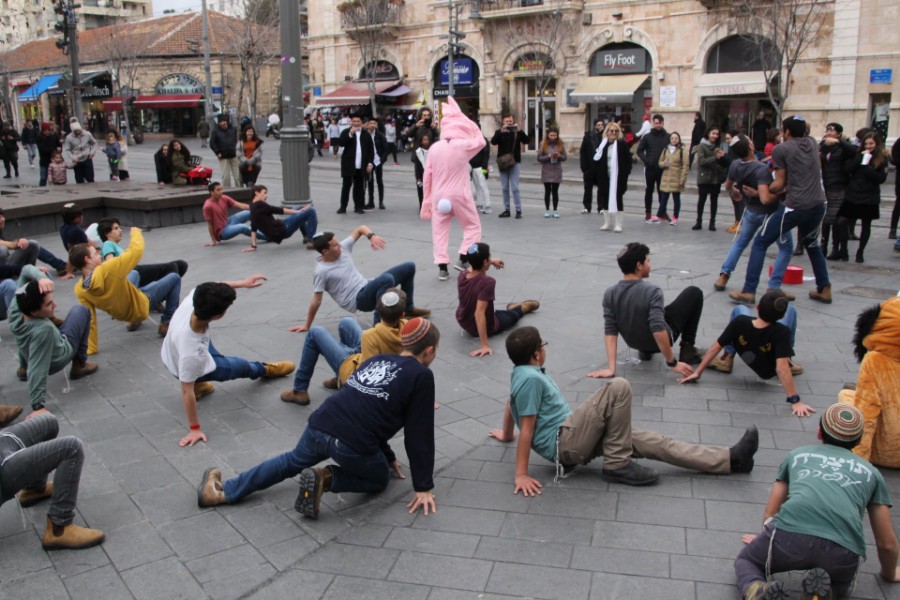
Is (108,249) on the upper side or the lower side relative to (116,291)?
upper

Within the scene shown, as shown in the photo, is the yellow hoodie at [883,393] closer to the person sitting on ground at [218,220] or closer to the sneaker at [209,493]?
the sneaker at [209,493]

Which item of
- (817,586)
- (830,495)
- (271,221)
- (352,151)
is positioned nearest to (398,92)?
(352,151)

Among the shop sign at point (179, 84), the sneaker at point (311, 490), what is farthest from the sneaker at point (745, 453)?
the shop sign at point (179, 84)

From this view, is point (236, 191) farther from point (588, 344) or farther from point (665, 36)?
point (665, 36)

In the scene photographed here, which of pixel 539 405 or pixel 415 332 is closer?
pixel 415 332

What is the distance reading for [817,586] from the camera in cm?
305

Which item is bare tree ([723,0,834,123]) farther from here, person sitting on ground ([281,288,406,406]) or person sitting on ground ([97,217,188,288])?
person sitting on ground ([281,288,406,406])

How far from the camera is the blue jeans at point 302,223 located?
36.8 ft

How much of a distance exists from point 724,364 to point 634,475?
2116 millimetres

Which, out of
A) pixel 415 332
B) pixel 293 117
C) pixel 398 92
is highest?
pixel 398 92

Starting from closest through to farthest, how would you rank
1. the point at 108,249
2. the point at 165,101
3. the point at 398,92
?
the point at 108,249 → the point at 398,92 → the point at 165,101

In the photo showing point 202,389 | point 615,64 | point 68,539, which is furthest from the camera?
point 615,64

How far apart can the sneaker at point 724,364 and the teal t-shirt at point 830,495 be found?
9.18ft

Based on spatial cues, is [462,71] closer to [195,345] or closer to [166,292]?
[166,292]
